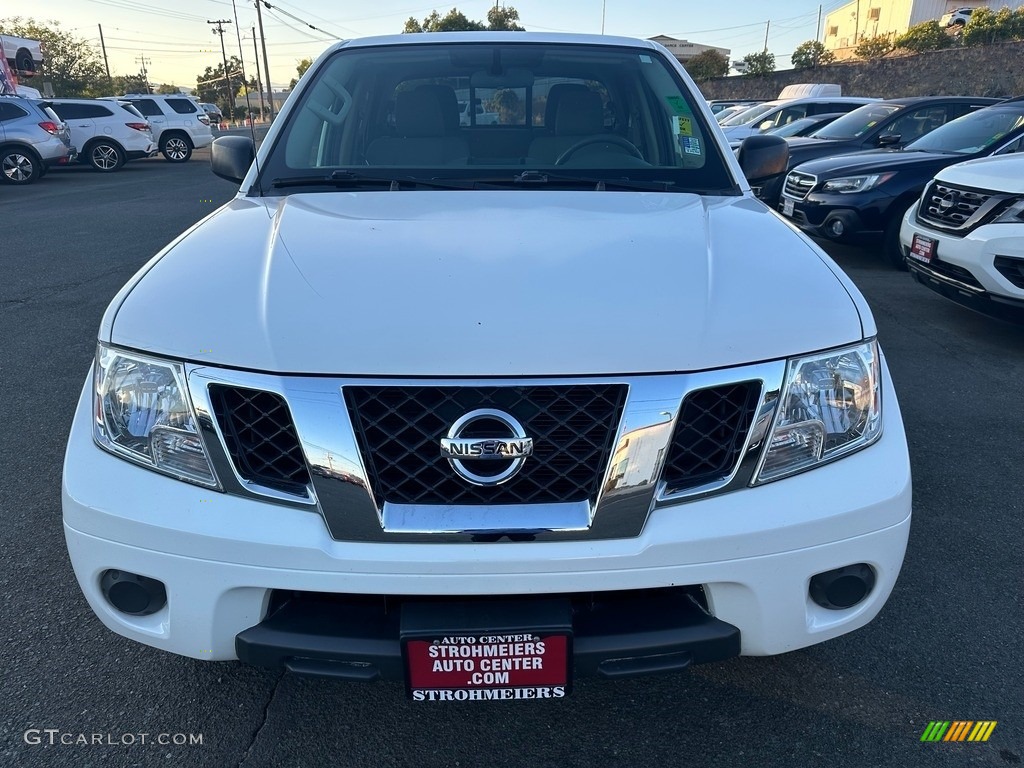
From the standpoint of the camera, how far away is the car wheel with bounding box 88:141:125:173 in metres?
18.4

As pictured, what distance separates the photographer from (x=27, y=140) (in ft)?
50.1

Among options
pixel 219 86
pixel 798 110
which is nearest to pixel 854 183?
pixel 798 110

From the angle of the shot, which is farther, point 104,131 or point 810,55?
point 810,55

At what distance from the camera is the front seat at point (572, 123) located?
9.38ft

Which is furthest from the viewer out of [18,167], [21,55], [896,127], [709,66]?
[709,66]

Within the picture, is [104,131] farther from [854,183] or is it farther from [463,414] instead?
[463,414]

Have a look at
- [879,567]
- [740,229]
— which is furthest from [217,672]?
[740,229]

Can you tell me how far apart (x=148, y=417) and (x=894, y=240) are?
7177 millimetres

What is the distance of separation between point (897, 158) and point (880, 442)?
21.7 ft

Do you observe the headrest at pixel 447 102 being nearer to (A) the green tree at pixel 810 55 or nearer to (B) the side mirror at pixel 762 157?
(B) the side mirror at pixel 762 157

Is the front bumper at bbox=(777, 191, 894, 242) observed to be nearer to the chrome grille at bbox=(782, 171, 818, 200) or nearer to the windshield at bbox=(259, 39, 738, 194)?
the chrome grille at bbox=(782, 171, 818, 200)

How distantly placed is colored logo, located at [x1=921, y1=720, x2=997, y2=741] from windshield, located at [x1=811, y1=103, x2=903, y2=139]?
30.0 ft

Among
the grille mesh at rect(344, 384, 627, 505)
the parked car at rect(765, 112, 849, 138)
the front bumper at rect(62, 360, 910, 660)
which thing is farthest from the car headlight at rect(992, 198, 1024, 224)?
the parked car at rect(765, 112, 849, 138)

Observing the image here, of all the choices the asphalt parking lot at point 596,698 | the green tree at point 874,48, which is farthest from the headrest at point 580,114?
the green tree at point 874,48
